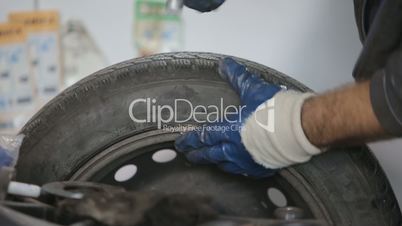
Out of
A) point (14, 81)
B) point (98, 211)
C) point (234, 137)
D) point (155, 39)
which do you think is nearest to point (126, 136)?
point (234, 137)

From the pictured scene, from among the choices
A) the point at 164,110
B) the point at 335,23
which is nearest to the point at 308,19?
the point at 335,23

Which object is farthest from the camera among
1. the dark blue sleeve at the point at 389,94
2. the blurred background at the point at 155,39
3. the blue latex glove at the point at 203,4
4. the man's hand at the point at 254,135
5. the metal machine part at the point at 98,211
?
the blurred background at the point at 155,39

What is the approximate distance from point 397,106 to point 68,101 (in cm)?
44

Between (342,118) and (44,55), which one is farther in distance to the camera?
(44,55)

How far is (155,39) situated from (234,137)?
2.00 feet

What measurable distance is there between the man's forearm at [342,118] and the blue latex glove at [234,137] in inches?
2.7

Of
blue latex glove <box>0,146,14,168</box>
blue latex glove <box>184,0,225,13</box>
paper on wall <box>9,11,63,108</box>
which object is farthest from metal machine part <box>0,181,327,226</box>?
paper on wall <box>9,11,63,108</box>

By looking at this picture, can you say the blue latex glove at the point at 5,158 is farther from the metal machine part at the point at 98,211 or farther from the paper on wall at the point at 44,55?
the paper on wall at the point at 44,55

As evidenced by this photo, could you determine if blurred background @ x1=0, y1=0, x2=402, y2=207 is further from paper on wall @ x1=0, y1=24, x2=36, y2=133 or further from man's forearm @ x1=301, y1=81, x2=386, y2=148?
man's forearm @ x1=301, y1=81, x2=386, y2=148

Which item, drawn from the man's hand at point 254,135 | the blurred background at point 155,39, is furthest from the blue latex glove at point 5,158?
the blurred background at point 155,39

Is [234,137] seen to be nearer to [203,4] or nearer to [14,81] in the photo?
[203,4]

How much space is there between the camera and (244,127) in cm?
75

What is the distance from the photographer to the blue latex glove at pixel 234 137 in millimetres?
757

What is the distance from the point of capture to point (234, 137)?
76 centimetres
